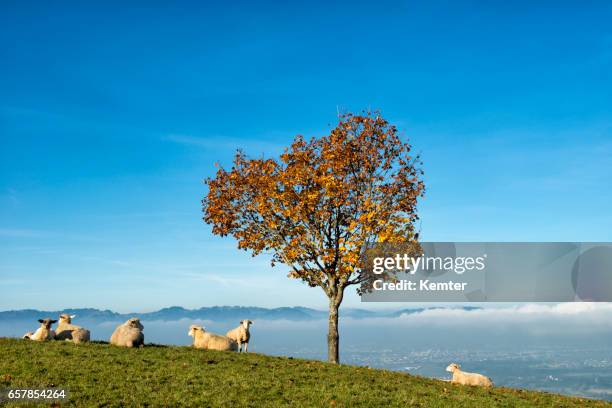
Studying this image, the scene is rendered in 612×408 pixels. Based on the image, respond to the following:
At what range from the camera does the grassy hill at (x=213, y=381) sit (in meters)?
24.5

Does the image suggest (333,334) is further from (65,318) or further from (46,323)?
(46,323)

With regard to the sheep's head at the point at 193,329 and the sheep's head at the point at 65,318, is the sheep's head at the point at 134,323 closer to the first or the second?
the sheep's head at the point at 193,329

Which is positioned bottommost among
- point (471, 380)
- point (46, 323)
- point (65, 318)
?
point (471, 380)

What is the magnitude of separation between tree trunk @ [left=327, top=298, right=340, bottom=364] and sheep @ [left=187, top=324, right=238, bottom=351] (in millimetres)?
A: 7955

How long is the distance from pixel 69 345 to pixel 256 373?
1215 cm

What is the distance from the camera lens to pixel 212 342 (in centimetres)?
3834

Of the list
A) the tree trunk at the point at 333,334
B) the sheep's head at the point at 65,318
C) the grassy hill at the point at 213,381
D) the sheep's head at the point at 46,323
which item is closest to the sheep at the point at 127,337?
the grassy hill at the point at 213,381

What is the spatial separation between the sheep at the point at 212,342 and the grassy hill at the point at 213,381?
2.55 m

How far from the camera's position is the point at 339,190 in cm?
4228

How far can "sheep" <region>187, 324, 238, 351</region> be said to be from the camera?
125ft

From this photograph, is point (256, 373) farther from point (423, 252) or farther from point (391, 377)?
point (423, 252)

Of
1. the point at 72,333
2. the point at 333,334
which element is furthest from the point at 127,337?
the point at 333,334

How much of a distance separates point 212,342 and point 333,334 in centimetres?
975

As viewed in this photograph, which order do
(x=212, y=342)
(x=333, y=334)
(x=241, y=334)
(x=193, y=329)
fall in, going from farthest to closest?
(x=333, y=334) → (x=241, y=334) → (x=193, y=329) → (x=212, y=342)
